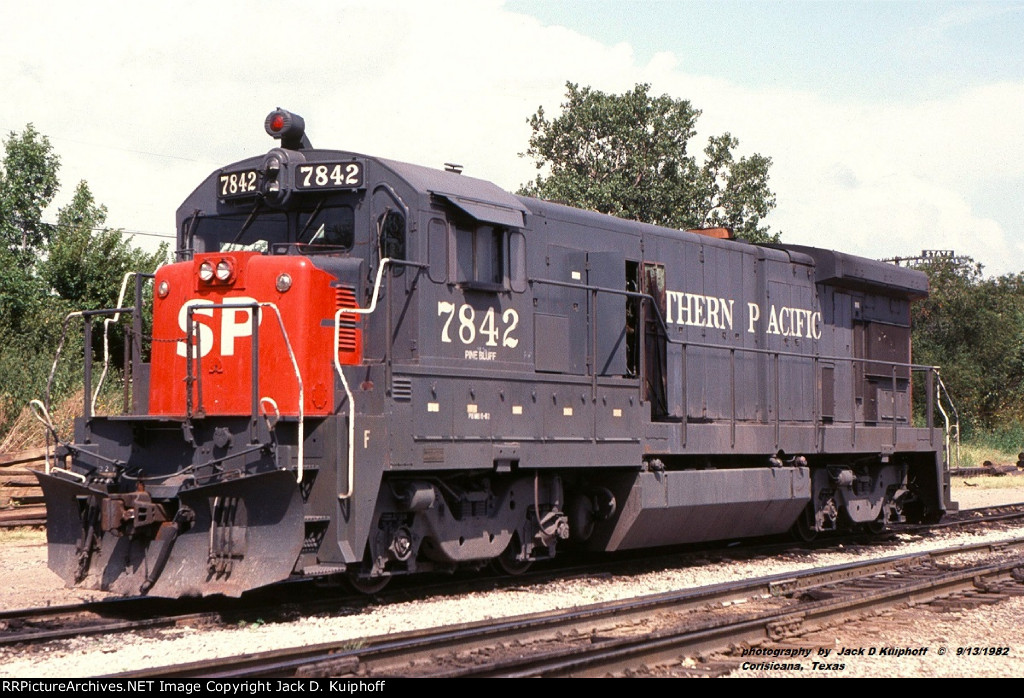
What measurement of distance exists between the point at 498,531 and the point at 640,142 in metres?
31.3

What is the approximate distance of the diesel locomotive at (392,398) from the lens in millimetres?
8117

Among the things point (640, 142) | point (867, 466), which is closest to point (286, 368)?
point (867, 466)

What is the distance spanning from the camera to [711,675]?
6.59 meters

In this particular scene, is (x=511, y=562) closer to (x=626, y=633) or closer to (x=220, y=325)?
(x=626, y=633)

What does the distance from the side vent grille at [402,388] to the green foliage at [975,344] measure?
35.3 meters

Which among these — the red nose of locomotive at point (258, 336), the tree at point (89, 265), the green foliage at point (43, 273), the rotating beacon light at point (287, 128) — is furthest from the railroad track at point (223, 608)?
the tree at point (89, 265)

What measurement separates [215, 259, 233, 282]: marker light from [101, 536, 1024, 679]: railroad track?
3.27 m

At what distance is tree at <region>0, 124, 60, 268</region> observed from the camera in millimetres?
34500

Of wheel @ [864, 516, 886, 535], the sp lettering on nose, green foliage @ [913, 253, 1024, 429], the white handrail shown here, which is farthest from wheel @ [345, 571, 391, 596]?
green foliage @ [913, 253, 1024, 429]

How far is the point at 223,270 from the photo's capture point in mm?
8758

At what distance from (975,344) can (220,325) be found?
144ft

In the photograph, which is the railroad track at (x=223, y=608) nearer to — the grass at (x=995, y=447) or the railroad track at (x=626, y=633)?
the railroad track at (x=626, y=633)

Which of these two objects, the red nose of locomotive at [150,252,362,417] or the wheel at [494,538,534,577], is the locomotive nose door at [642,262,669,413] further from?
the red nose of locomotive at [150,252,362,417]

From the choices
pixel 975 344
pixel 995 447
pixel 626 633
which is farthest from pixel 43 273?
pixel 975 344
